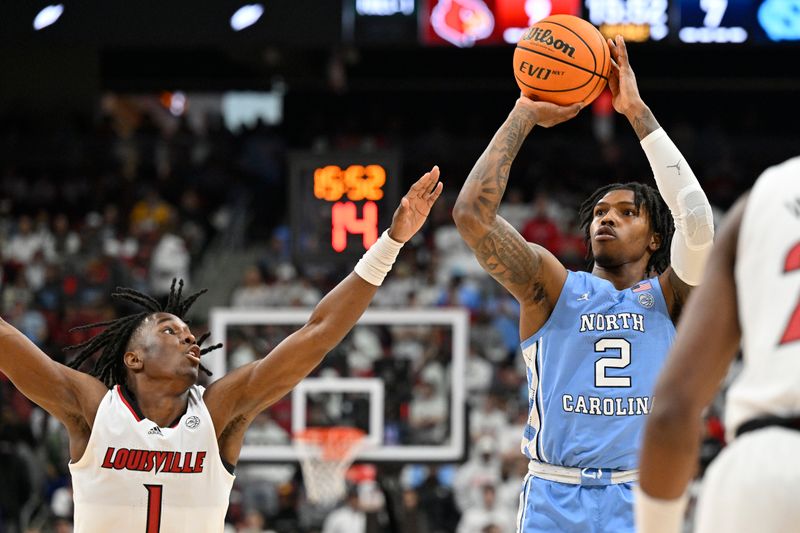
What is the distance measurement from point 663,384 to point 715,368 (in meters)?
0.12

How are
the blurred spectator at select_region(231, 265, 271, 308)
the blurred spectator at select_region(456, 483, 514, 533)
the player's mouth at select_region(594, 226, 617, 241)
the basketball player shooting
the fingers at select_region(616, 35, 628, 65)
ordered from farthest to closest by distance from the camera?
the blurred spectator at select_region(231, 265, 271, 308) < the blurred spectator at select_region(456, 483, 514, 533) < the fingers at select_region(616, 35, 628, 65) < the player's mouth at select_region(594, 226, 617, 241) < the basketball player shooting

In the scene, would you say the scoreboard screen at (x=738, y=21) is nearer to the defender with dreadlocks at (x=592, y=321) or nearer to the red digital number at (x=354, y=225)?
the red digital number at (x=354, y=225)

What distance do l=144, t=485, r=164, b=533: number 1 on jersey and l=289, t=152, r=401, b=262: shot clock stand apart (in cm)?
661

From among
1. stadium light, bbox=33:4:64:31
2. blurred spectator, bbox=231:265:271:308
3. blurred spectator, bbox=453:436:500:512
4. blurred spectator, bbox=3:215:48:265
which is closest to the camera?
blurred spectator, bbox=453:436:500:512

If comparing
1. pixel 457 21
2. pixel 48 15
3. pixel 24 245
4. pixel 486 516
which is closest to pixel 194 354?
pixel 486 516

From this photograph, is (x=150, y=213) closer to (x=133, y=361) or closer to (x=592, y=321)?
(x=133, y=361)

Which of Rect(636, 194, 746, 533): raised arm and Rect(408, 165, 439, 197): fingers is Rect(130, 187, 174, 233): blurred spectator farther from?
Rect(636, 194, 746, 533): raised arm

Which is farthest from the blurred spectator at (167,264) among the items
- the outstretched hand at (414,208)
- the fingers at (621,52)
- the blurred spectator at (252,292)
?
the fingers at (621,52)

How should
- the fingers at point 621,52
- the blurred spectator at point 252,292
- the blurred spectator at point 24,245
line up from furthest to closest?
the blurred spectator at point 24,245 < the blurred spectator at point 252,292 < the fingers at point 621,52

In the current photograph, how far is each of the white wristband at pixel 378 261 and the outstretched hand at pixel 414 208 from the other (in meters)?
0.05

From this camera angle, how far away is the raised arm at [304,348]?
4836 mm

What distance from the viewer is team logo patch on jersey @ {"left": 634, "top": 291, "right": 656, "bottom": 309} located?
4.72 m

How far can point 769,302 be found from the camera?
8.34ft

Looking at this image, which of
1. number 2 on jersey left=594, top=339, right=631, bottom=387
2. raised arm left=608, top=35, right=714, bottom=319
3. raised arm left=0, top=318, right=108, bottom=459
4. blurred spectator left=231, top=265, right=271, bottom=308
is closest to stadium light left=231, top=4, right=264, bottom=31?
blurred spectator left=231, top=265, right=271, bottom=308
